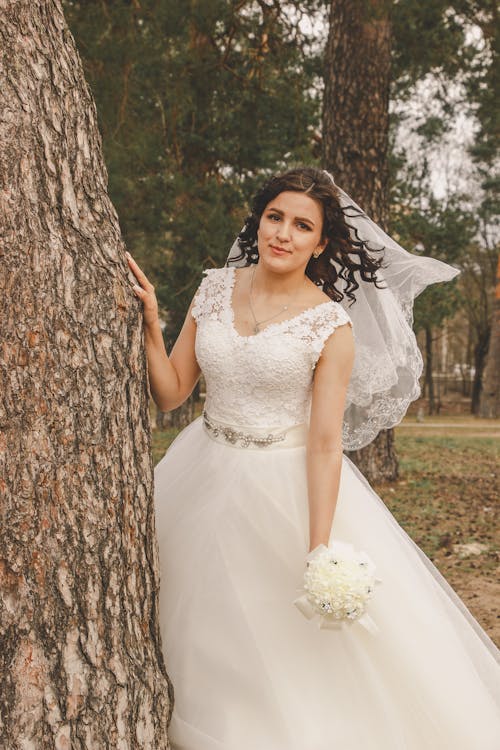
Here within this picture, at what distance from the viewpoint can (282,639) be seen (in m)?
2.70

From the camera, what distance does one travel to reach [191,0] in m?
7.83

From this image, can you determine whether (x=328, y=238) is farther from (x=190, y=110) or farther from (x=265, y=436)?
(x=190, y=110)

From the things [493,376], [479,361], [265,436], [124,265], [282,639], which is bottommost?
[479,361]

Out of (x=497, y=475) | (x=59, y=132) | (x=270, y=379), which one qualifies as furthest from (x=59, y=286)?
(x=497, y=475)

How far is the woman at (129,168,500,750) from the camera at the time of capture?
8.58ft

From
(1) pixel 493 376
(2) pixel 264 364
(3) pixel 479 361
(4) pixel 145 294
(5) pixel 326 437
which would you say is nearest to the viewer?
(4) pixel 145 294

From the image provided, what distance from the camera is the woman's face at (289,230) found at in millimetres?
2986

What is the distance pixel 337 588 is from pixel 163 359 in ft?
3.65

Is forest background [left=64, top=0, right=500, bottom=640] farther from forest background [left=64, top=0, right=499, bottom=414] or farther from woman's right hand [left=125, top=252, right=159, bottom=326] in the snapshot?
woman's right hand [left=125, top=252, right=159, bottom=326]

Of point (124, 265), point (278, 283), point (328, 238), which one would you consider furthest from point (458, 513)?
point (124, 265)

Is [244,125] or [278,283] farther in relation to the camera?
[244,125]

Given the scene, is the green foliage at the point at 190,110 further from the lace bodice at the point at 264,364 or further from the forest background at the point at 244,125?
the lace bodice at the point at 264,364

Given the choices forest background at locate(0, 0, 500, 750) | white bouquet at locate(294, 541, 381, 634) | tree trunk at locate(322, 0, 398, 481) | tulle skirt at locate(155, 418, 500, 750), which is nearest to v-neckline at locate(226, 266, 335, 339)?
tulle skirt at locate(155, 418, 500, 750)

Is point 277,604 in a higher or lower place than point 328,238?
lower
